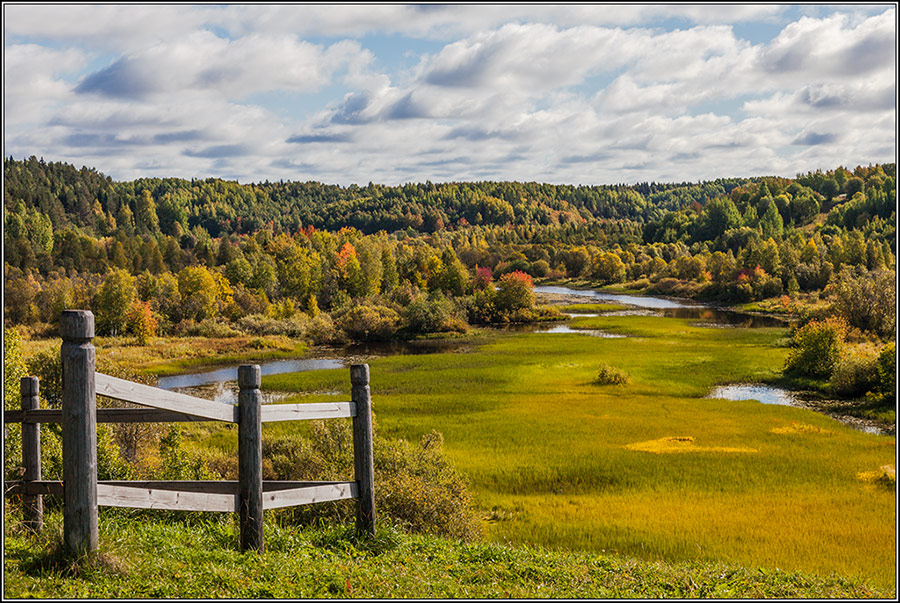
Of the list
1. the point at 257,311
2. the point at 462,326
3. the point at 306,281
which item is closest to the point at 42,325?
the point at 257,311

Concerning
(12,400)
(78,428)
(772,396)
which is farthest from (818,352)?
(78,428)

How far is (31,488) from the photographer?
8820 mm

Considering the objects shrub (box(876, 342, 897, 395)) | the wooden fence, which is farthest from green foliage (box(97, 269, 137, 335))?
the wooden fence

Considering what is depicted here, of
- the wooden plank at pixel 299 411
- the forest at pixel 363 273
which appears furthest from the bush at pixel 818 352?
the wooden plank at pixel 299 411

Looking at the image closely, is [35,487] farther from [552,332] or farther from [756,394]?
[552,332]

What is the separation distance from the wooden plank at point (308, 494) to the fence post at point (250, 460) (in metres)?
0.15

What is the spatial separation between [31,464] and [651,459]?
25.1 meters

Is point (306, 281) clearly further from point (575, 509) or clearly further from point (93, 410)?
point (93, 410)

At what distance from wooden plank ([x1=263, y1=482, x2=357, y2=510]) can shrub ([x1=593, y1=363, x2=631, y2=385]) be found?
42.3m

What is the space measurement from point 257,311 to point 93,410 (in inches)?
3638

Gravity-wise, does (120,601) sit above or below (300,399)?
above

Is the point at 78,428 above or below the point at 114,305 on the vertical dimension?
below

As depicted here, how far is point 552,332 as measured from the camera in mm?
80875

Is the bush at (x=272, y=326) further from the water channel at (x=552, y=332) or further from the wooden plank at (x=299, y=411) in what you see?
the wooden plank at (x=299, y=411)
